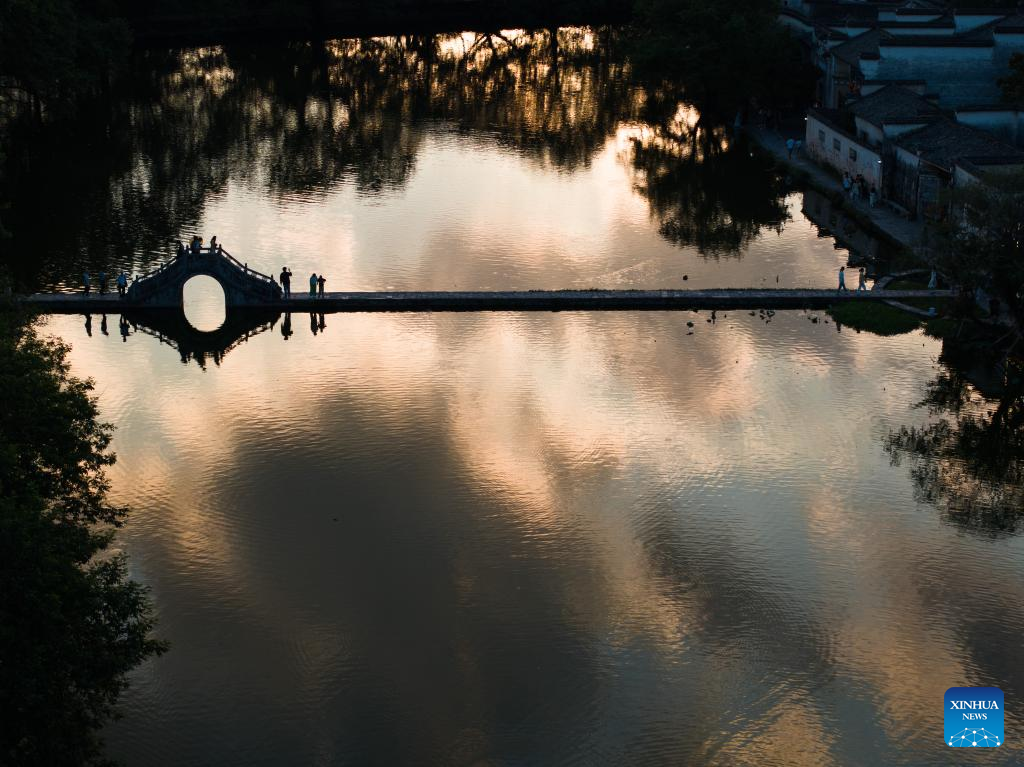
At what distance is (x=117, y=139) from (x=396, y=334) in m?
47.7

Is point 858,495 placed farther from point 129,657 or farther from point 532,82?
point 532,82

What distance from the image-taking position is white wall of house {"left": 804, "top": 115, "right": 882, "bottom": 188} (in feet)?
278

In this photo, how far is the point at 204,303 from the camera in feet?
224

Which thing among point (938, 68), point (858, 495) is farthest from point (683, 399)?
point (938, 68)

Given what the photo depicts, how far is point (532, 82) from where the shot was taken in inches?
4897

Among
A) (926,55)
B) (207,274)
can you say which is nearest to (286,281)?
(207,274)

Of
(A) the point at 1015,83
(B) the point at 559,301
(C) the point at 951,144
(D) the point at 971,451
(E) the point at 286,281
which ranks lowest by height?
(D) the point at 971,451

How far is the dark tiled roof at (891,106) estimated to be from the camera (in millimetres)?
85562

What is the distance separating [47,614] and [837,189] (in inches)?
2626

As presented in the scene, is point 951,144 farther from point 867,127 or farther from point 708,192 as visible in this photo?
point 708,192

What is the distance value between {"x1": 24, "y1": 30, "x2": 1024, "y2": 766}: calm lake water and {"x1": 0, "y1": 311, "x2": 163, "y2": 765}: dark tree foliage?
3.65 m

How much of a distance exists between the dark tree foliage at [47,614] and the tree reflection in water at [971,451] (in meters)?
27.2

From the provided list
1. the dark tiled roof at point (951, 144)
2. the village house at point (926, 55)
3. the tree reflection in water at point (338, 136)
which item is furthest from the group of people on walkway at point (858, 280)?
the village house at point (926, 55)

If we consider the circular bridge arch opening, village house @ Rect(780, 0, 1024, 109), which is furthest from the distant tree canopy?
village house @ Rect(780, 0, 1024, 109)
